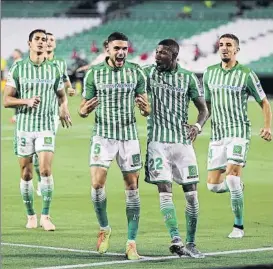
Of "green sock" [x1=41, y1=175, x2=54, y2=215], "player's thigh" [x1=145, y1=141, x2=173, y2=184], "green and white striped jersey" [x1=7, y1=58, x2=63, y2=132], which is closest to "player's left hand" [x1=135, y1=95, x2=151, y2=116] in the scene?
"player's thigh" [x1=145, y1=141, x2=173, y2=184]

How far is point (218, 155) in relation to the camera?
44.1ft

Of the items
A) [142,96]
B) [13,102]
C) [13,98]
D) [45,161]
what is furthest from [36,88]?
[142,96]

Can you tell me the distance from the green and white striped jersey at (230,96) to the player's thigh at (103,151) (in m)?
2.01

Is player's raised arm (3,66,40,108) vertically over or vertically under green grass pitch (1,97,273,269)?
over

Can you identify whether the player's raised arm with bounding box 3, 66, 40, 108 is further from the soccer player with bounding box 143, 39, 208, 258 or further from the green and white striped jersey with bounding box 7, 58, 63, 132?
the soccer player with bounding box 143, 39, 208, 258

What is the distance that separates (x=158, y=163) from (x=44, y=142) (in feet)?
7.51

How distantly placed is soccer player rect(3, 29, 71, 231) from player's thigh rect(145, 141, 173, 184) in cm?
209

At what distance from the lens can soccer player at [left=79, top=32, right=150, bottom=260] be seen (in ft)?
37.9

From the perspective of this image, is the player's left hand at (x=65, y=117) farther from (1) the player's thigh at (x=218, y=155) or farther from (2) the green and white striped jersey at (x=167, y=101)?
(2) the green and white striped jersey at (x=167, y=101)

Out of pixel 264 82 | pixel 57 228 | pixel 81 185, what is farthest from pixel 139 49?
pixel 57 228

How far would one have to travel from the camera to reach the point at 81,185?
18.6 m

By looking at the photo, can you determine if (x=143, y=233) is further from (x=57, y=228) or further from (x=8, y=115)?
(x=8, y=115)

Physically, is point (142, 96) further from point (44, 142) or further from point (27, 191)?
point (27, 191)

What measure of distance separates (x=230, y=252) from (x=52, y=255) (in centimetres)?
174
